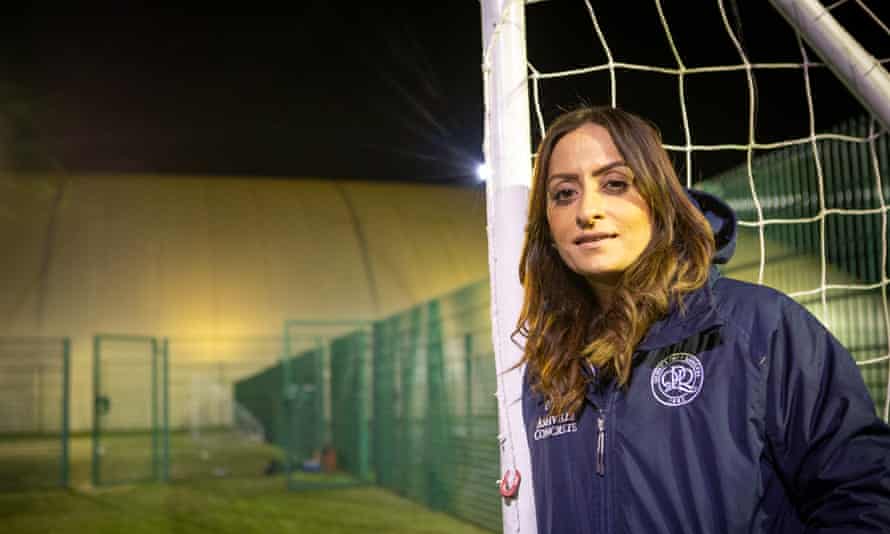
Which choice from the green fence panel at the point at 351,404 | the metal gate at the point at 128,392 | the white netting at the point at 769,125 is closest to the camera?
the white netting at the point at 769,125

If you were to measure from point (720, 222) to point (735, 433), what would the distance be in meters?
0.36

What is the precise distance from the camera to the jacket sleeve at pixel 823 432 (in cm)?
110

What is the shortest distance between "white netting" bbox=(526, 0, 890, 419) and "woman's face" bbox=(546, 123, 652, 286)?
1.19 ft

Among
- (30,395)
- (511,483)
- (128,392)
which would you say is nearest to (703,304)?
(511,483)

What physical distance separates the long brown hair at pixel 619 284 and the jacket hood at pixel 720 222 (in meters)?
0.03

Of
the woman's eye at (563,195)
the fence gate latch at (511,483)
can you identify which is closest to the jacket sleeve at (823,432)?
the woman's eye at (563,195)

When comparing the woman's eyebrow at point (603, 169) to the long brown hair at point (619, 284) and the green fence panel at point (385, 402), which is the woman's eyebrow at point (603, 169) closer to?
the long brown hair at point (619, 284)

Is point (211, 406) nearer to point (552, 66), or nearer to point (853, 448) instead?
point (552, 66)

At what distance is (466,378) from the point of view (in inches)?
293

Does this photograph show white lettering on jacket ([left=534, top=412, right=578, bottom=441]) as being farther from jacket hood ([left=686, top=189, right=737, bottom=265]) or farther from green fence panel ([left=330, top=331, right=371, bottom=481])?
green fence panel ([left=330, top=331, right=371, bottom=481])

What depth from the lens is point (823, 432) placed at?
1142mm

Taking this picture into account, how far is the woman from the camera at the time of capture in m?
1.15

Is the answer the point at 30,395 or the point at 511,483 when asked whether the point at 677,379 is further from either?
the point at 30,395

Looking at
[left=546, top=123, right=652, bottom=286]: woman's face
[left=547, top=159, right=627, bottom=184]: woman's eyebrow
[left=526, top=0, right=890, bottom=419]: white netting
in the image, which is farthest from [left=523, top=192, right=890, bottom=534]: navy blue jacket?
[left=526, top=0, right=890, bottom=419]: white netting
